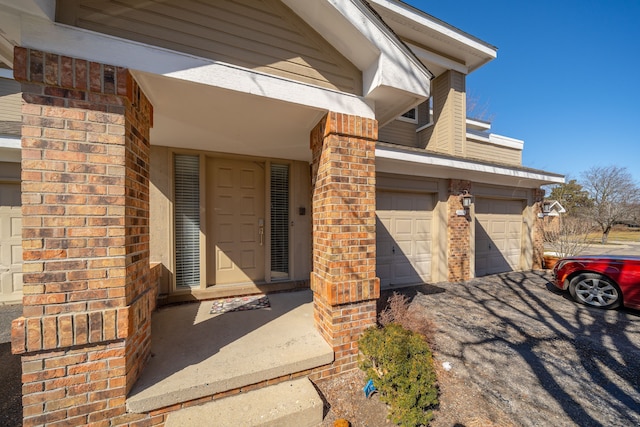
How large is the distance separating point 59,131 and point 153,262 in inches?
103

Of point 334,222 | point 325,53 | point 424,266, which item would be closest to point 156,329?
point 334,222

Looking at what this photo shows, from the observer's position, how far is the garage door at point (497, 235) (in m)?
6.58

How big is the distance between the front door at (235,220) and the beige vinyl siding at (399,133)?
3.71 m

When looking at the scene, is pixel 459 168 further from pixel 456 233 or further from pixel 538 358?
pixel 538 358

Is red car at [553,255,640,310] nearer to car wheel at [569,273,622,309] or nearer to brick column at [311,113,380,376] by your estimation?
car wheel at [569,273,622,309]

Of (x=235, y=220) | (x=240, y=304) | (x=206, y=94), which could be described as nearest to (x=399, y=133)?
(x=235, y=220)

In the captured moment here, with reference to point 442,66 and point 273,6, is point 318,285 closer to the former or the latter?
point 273,6

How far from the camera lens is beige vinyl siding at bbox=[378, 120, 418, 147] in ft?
21.2

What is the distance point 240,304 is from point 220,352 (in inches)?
55.8

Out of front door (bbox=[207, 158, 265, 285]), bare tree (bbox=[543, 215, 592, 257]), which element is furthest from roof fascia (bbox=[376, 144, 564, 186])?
front door (bbox=[207, 158, 265, 285])

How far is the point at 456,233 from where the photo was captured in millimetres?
5828

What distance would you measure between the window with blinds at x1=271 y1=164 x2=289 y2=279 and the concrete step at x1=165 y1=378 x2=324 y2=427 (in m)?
2.61

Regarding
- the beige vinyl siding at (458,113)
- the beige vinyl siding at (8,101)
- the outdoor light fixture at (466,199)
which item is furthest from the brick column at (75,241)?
the beige vinyl siding at (458,113)

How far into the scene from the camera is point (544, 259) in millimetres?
7512
